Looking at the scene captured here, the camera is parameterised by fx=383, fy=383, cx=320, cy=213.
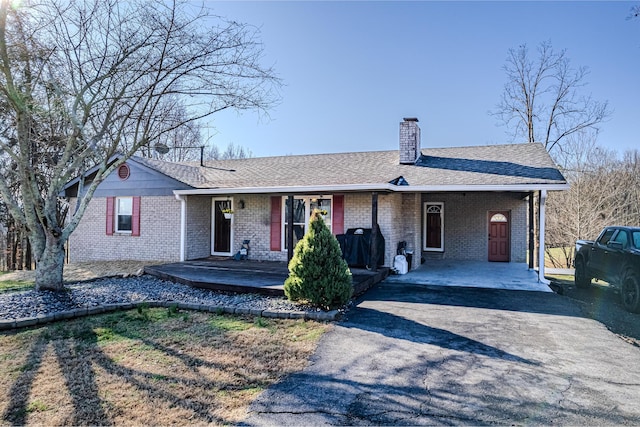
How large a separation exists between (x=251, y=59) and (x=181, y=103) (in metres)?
2.11

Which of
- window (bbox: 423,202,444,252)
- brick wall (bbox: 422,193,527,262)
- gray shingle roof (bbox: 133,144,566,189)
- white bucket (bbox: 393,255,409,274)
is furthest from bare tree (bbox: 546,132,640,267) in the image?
white bucket (bbox: 393,255,409,274)

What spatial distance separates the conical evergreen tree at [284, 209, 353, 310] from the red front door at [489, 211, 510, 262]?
981 centimetres

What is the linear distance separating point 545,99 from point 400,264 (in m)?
18.0

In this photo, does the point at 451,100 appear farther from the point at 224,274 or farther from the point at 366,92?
the point at 224,274

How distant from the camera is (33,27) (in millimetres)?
6652

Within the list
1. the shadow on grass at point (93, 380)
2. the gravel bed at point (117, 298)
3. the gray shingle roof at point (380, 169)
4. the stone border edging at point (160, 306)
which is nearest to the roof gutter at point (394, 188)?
the gray shingle roof at point (380, 169)

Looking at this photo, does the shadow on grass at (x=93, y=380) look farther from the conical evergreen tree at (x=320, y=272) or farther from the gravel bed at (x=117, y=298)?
the conical evergreen tree at (x=320, y=272)

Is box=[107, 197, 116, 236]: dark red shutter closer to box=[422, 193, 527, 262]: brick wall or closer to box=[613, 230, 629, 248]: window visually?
box=[422, 193, 527, 262]: brick wall

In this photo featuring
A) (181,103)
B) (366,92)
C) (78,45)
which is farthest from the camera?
(366,92)

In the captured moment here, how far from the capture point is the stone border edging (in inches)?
225

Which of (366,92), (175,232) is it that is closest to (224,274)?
(175,232)

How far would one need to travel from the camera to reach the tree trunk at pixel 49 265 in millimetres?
7445

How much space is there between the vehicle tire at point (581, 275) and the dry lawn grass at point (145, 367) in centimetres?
757

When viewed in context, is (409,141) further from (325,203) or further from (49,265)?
(49,265)
